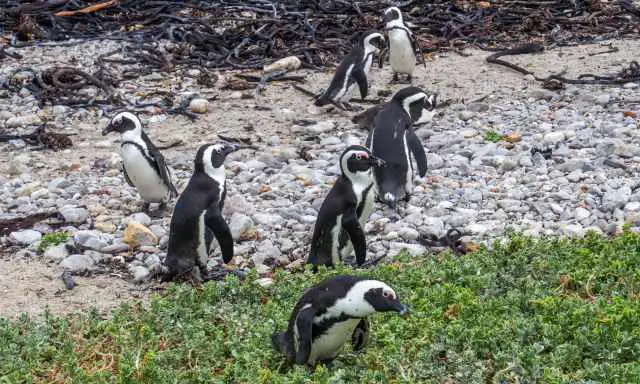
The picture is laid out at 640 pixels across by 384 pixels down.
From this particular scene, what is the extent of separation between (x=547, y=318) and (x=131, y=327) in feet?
6.81

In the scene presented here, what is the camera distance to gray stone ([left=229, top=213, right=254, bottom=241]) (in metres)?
7.04

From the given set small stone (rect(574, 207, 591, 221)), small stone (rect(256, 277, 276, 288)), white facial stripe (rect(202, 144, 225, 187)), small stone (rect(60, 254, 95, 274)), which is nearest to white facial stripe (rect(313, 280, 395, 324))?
small stone (rect(256, 277, 276, 288))

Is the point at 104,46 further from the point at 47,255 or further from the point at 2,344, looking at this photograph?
the point at 2,344

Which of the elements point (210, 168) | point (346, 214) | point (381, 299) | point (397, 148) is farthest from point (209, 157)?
point (381, 299)

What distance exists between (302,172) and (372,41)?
3.28 metres

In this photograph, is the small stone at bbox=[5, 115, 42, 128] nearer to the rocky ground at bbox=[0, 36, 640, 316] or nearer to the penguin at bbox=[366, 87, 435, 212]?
the rocky ground at bbox=[0, 36, 640, 316]

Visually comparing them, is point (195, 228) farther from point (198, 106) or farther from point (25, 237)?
point (198, 106)

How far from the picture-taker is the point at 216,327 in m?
5.01

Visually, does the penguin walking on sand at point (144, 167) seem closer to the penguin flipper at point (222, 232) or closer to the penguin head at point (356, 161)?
the penguin flipper at point (222, 232)

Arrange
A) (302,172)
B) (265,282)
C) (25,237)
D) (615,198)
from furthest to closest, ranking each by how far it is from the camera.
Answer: (302,172), (615,198), (25,237), (265,282)

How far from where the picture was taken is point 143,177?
7574 millimetres

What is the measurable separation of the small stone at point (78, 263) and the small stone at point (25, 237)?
19.5 inches

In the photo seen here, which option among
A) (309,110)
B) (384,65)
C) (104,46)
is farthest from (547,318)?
(104,46)

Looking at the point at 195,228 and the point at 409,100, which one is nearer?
the point at 195,228
